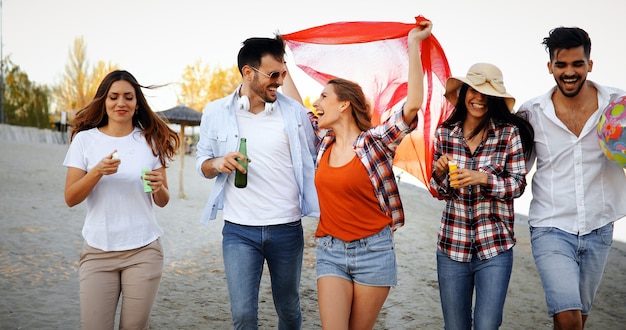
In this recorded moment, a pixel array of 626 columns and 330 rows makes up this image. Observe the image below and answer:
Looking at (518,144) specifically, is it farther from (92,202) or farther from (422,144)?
(92,202)

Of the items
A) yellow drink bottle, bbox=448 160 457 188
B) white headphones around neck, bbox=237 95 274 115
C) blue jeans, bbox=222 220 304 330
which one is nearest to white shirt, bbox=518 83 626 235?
yellow drink bottle, bbox=448 160 457 188

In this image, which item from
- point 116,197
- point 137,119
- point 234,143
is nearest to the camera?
point 116,197

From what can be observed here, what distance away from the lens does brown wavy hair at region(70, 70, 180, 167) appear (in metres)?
4.04

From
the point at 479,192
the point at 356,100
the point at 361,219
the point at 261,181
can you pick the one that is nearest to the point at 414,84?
the point at 356,100

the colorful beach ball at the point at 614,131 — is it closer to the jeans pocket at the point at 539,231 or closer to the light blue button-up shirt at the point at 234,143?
the jeans pocket at the point at 539,231

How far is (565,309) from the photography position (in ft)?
12.0

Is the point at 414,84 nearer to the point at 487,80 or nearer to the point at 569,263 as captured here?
the point at 487,80

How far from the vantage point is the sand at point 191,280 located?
23.8ft

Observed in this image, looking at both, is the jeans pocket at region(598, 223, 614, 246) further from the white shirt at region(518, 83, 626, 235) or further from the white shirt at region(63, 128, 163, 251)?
the white shirt at region(63, 128, 163, 251)

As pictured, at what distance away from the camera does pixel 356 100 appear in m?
4.10

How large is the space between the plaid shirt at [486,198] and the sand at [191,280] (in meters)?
3.61

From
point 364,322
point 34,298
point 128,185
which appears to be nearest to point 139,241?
point 128,185

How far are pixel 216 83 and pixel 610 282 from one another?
62099mm

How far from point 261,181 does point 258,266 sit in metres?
0.65
